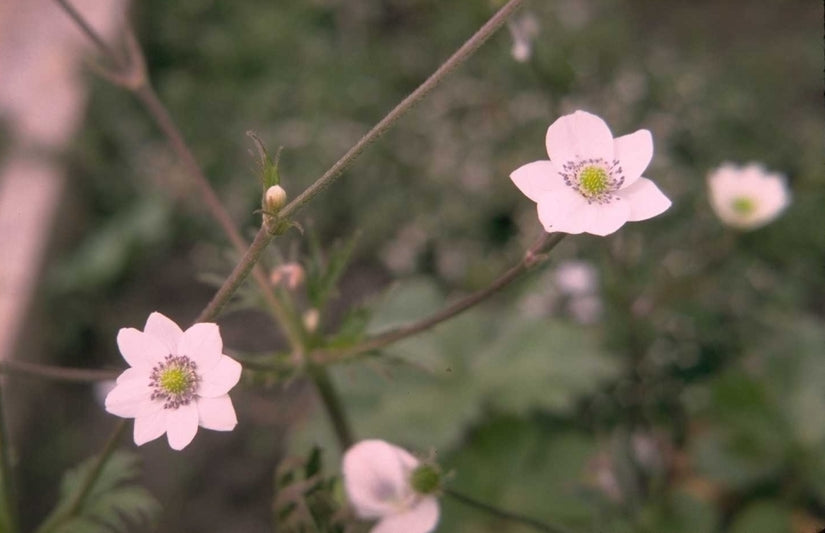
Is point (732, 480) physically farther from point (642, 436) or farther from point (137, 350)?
point (137, 350)

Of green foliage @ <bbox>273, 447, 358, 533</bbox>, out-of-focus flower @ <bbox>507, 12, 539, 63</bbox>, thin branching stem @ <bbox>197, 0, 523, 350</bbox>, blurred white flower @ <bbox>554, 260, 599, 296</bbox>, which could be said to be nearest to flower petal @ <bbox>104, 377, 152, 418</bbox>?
thin branching stem @ <bbox>197, 0, 523, 350</bbox>

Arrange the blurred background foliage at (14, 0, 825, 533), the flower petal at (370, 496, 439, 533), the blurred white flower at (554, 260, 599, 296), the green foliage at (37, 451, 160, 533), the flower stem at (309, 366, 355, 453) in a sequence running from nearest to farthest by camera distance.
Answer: the flower petal at (370, 496, 439, 533), the green foliage at (37, 451, 160, 533), the flower stem at (309, 366, 355, 453), the blurred background foliage at (14, 0, 825, 533), the blurred white flower at (554, 260, 599, 296)

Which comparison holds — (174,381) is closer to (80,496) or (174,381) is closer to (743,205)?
(80,496)

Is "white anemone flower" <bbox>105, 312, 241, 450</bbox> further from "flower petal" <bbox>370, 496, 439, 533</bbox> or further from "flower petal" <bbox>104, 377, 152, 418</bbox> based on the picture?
"flower petal" <bbox>370, 496, 439, 533</bbox>

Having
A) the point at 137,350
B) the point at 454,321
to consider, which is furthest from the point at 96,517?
the point at 454,321

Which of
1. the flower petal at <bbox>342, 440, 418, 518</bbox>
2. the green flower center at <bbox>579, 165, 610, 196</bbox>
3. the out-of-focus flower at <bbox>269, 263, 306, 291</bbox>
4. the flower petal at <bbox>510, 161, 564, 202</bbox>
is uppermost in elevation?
the out-of-focus flower at <bbox>269, 263, 306, 291</bbox>

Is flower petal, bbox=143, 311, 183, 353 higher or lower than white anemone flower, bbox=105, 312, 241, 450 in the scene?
higher

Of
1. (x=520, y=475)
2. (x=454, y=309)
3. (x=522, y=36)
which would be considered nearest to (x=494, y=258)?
(x=520, y=475)
